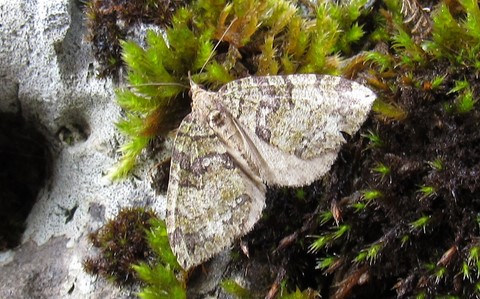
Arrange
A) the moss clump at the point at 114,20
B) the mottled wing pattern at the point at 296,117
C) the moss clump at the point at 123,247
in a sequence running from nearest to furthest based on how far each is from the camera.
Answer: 1. the mottled wing pattern at the point at 296,117
2. the moss clump at the point at 123,247
3. the moss clump at the point at 114,20

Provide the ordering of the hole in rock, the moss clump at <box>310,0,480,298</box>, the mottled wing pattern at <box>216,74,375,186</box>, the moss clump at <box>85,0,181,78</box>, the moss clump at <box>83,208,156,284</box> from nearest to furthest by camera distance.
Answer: the moss clump at <box>310,0,480,298</box>
the mottled wing pattern at <box>216,74,375,186</box>
the moss clump at <box>83,208,156,284</box>
the moss clump at <box>85,0,181,78</box>
the hole in rock

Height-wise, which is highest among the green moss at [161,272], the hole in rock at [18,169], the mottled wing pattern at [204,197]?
the mottled wing pattern at [204,197]

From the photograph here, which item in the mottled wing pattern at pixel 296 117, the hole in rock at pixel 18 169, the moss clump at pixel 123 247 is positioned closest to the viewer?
the mottled wing pattern at pixel 296 117

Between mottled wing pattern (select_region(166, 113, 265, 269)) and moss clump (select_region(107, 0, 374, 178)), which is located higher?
moss clump (select_region(107, 0, 374, 178))

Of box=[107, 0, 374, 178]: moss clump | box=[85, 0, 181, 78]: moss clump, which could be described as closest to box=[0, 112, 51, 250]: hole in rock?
box=[85, 0, 181, 78]: moss clump

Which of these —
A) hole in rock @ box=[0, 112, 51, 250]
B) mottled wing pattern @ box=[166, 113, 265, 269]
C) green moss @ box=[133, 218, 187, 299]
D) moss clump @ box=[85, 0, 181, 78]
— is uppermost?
moss clump @ box=[85, 0, 181, 78]

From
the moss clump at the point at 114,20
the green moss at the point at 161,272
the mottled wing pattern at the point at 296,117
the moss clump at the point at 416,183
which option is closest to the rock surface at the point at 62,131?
the moss clump at the point at 114,20

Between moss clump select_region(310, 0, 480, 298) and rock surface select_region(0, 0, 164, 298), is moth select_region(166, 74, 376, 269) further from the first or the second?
rock surface select_region(0, 0, 164, 298)

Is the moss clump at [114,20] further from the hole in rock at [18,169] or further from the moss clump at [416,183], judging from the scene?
the moss clump at [416,183]
